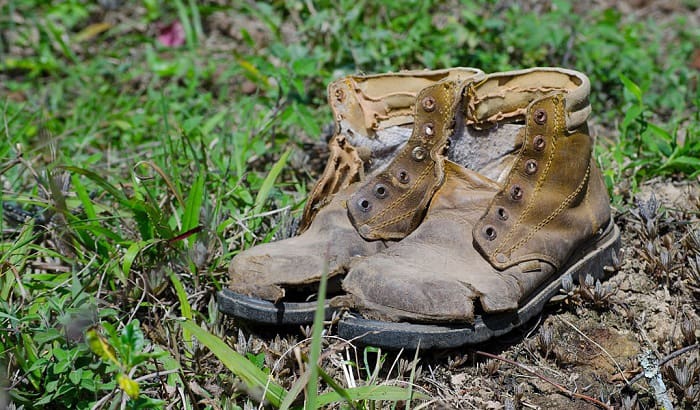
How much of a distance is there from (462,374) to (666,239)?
3.30 feet

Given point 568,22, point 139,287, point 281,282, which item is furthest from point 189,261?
point 568,22

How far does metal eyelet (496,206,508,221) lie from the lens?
2.41 m

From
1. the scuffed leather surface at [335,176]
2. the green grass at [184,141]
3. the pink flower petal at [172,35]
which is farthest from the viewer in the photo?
the pink flower petal at [172,35]

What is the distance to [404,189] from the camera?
2572mm

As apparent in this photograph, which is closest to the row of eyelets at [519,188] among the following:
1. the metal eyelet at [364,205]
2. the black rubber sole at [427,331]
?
the black rubber sole at [427,331]

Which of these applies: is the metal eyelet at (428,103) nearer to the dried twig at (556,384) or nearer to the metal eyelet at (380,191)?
the metal eyelet at (380,191)

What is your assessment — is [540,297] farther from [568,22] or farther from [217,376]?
[568,22]

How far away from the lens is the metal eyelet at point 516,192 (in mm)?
2428

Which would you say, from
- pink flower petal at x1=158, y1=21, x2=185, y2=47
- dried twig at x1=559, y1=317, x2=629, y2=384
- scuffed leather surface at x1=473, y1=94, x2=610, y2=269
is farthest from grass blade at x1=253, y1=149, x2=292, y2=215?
pink flower petal at x1=158, y1=21, x2=185, y2=47

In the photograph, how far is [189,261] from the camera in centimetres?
271

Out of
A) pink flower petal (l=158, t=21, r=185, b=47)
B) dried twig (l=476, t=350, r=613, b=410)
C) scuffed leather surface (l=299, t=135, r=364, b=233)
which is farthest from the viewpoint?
pink flower petal (l=158, t=21, r=185, b=47)

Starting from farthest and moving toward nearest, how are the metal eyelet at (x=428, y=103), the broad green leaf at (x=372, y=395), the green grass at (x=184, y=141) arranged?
A: the metal eyelet at (x=428, y=103), the green grass at (x=184, y=141), the broad green leaf at (x=372, y=395)

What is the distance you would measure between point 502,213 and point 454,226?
6.4 inches

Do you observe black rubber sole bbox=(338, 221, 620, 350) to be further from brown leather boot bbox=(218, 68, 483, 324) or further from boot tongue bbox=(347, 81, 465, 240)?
boot tongue bbox=(347, 81, 465, 240)
